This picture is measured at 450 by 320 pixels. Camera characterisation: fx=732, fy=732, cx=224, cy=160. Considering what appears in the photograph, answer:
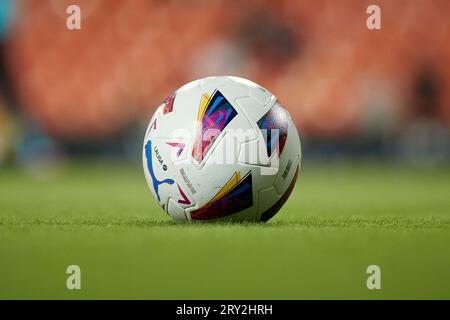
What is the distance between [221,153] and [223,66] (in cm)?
1530

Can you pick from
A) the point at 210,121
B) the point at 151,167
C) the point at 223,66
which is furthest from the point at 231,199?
the point at 223,66

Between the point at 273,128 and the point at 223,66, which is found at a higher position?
the point at 223,66

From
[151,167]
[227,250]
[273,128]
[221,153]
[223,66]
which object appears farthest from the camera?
[223,66]

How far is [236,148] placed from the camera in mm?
5555

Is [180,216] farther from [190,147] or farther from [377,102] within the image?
[377,102]

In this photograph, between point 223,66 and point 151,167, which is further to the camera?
point 223,66

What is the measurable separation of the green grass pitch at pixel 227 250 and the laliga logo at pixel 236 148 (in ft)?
1.66

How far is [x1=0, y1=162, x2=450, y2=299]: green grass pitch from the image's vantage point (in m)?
3.99

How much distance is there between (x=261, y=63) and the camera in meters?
21.7

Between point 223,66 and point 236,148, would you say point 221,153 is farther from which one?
point 223,66

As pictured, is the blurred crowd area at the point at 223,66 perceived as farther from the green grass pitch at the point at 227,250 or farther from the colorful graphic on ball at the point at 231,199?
the colorful graphic on ball at the point at 231,199

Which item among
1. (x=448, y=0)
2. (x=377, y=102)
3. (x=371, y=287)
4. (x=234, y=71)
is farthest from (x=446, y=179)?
(x=371, y=287)

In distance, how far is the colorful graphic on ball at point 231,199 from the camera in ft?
18.3

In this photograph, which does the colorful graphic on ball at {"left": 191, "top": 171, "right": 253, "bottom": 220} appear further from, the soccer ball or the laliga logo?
the laliga logo
